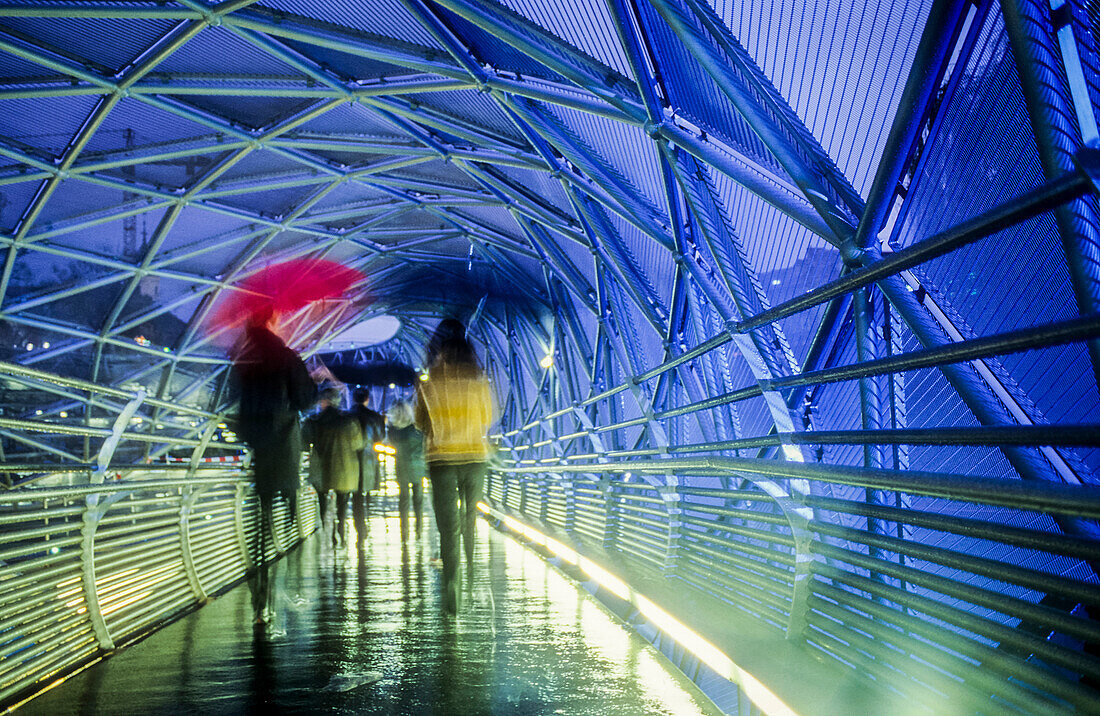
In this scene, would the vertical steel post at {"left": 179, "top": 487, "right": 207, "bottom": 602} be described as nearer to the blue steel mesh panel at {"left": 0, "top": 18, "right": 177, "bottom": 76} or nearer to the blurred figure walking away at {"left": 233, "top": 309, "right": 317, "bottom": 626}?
the blurred figure walking away at {"left": 233, "top": 309, "right": 317, "bottom": 626}

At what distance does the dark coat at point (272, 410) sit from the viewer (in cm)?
480

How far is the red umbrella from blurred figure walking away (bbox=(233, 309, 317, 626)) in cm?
1599

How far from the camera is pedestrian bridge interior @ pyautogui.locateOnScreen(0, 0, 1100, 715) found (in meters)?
2.79

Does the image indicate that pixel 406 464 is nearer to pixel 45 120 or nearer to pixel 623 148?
pixel 623 148

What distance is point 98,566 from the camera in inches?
173

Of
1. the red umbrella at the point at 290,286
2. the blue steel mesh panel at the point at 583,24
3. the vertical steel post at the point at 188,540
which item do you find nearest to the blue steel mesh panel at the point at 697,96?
the blue steel mesh panel at the point at 583,24

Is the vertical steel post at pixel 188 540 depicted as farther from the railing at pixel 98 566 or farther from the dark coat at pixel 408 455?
the dark coat at pixel 408 455

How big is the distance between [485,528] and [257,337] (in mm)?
9110

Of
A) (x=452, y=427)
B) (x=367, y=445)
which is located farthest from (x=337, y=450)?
(x=452, y=427)

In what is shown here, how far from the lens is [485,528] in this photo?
13.5 m

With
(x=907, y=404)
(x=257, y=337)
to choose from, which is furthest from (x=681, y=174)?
(x=257, y=337)

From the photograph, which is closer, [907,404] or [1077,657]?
[1077,657]

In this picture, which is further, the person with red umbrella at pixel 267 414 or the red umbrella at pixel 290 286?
the red umbrella at pixel 290 286

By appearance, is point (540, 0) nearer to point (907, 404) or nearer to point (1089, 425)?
point (907, 404)
